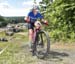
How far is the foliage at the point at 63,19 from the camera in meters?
16.1

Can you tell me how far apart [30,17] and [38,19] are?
0.93 feet

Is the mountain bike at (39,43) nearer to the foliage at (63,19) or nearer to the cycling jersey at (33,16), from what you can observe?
the cycling jersey at (33,16)

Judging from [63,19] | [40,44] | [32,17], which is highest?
[32,17]

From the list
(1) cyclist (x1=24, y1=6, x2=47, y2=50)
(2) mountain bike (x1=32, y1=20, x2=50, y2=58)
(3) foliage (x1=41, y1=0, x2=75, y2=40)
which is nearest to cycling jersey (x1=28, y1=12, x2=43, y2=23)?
(1) cyclist (x1=24, y1=6, x2=47, y2=50)

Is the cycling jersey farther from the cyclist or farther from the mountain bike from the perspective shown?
the mountain bike

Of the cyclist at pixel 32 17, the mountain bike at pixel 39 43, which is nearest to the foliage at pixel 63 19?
the mountain bike at pixel 39 43

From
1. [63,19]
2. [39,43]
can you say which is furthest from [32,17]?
[63,19]

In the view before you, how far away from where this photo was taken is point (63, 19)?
16.9 m

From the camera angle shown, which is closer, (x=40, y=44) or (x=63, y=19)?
(x=40, y=44)

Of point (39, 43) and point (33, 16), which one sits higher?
point (33, 16)

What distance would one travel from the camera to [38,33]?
10.8m

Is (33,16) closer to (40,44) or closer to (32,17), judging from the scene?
(32,17)

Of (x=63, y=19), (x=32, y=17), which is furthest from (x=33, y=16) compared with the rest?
(x=63, y=19)

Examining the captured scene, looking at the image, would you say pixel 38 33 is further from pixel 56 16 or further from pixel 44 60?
pixel 56 16
